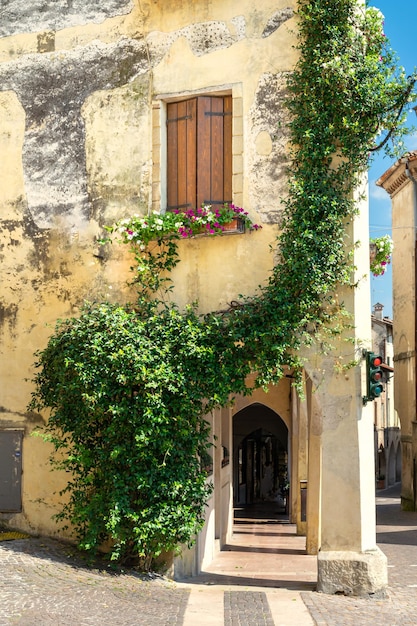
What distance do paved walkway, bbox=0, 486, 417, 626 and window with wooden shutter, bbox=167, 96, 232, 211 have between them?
485 centimetres

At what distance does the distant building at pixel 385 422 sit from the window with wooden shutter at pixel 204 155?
100 ft

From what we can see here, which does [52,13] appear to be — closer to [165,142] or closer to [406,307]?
[165,142]

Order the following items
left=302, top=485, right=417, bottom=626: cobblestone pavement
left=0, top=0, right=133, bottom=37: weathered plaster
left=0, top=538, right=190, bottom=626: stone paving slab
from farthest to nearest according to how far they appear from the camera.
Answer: left=0, top=0, right=133, bottom=37: weathered plaster → left=302, top=485, right=417, bottom=626: cobblestone pavement → left=0, top=538, right=190, bottom=626: stone paving slab

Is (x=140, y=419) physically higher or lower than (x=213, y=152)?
lower

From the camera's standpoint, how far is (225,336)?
9820 mm

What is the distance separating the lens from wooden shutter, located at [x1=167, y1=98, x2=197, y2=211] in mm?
10641

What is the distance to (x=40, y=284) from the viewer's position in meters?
11.2

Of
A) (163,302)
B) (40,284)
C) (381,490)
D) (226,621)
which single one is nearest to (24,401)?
(40,284)

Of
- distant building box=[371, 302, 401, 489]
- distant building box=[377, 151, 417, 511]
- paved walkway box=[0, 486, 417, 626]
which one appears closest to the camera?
paved walkway box=[0, 486, 417, 626]

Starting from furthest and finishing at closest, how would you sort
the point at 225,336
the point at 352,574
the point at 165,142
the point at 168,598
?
the point at 165,142 < the point at 225,336 < the point at 352,574 < the point at 168,598

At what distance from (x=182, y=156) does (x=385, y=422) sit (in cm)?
3669

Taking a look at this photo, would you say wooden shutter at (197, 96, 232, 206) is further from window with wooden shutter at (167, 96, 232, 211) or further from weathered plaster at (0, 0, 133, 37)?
weathered plaster at (0, 0, 133, 37)

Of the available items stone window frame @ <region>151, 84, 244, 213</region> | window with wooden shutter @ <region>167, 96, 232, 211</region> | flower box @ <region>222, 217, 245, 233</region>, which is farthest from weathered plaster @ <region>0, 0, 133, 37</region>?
flower box @ <region>222, 217, 245, 233</region>

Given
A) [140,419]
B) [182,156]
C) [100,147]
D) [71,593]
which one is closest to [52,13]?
[100,147]
